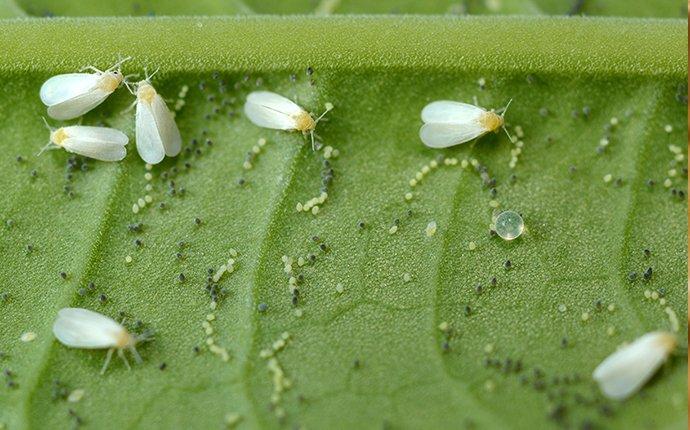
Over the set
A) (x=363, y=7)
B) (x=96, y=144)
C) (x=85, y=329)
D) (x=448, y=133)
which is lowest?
(x=85, y=329)

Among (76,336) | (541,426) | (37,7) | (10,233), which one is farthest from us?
(37,7)

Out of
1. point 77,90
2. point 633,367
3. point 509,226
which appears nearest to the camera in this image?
point 633,367

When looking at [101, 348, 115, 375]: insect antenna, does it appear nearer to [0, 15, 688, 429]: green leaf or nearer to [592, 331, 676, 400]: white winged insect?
[0, 15, 688, 429]: green leaf

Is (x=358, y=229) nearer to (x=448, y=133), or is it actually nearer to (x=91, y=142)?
(x=448, y=133)

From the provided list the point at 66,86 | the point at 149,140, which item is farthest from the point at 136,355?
the point at 66,86

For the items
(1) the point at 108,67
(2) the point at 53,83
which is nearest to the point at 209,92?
(1) the point at 108,67

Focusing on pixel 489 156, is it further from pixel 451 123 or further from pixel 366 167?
pixel 366 167
